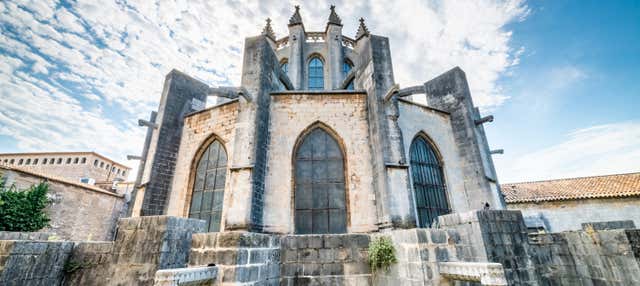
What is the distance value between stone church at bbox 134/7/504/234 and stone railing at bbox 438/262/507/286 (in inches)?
120

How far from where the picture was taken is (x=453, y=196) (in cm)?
867

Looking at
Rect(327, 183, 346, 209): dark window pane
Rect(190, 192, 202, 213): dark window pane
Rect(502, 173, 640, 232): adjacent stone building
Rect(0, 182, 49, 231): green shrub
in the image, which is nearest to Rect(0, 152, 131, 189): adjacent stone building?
Rect(0, 182, 49, 231): green shrub

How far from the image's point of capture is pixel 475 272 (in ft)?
9.52

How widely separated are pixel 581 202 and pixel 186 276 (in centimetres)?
1912

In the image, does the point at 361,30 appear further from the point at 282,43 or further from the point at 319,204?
the point at 319,204

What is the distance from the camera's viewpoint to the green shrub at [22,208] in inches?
427

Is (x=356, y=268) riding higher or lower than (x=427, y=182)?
lower

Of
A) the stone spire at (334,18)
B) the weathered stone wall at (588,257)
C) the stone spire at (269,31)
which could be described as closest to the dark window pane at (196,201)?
the weathered stone wall at (588,257)

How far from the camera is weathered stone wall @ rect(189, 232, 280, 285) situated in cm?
317

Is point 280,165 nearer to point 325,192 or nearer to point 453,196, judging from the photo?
point 325,192

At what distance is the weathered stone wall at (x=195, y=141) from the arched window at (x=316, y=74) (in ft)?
24.0

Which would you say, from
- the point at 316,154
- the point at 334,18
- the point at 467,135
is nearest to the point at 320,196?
the point at 316,154

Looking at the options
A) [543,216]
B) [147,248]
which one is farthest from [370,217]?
[543,216]

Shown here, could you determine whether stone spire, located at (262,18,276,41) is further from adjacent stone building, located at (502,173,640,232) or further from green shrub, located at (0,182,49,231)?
adjacent stone building, located at (502,173,640,232)
